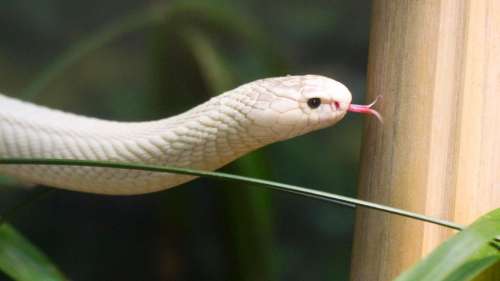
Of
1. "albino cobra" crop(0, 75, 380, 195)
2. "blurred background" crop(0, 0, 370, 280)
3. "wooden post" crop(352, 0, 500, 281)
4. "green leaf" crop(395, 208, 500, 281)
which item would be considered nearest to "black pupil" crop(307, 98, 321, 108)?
"albino cobra" crop(0, 75, 380, 195)

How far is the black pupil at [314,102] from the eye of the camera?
97 centimetres

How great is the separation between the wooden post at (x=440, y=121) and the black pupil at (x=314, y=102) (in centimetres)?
14

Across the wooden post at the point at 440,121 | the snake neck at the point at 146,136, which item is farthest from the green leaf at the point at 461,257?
the snake neck at the point at 146,136

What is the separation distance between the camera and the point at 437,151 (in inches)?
32.4

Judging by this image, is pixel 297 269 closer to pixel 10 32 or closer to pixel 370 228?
pixel 10 32

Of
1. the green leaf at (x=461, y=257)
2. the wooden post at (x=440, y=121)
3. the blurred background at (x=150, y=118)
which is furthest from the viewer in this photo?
the blurred background at (x=150, y=118)

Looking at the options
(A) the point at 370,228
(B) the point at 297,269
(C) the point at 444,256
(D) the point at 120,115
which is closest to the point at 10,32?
(D) the point at 120,115

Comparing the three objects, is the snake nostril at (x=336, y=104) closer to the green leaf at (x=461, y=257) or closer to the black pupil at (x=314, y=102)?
the black pupil at (x=314, y=102)

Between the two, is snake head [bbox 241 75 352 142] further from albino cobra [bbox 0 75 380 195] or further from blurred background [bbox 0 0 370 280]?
A: blurred background [bbox 0 0 370 280]

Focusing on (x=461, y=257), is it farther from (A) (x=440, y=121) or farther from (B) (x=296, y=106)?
(B) (x=296, y=106)

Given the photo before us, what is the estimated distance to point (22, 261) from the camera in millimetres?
952

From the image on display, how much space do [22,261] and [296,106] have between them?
38 cm

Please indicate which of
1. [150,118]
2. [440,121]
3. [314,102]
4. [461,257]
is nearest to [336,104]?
[314,102]

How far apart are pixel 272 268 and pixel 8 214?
62cm
